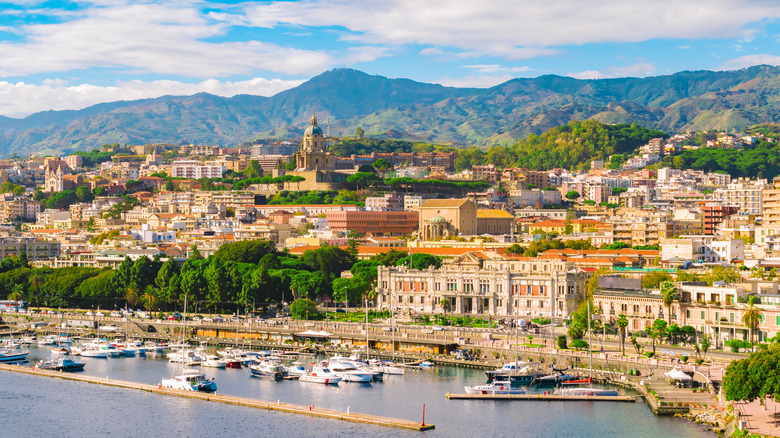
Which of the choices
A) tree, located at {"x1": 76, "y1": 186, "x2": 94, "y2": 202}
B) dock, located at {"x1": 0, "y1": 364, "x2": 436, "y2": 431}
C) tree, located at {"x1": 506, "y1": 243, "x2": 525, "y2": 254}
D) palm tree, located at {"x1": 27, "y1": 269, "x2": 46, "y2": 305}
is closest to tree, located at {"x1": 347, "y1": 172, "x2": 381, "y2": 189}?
tree, located at {"x1": 76, "y1": 186, "x2": 94, "y2": 202}

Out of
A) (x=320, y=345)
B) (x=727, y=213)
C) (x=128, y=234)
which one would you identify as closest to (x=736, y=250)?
(x=727, y=213)

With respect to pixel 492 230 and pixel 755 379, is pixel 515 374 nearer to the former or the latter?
pixel 755 379

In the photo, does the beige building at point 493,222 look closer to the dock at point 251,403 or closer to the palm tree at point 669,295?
the palm tree at point 669,295

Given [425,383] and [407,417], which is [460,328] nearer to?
[425,383]

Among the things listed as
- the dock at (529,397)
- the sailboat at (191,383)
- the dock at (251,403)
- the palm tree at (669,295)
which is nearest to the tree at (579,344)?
the palm tree at (669,295)

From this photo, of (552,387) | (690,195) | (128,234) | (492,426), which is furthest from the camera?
(690,195)

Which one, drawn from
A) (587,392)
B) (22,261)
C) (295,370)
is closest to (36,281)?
(22,261)
